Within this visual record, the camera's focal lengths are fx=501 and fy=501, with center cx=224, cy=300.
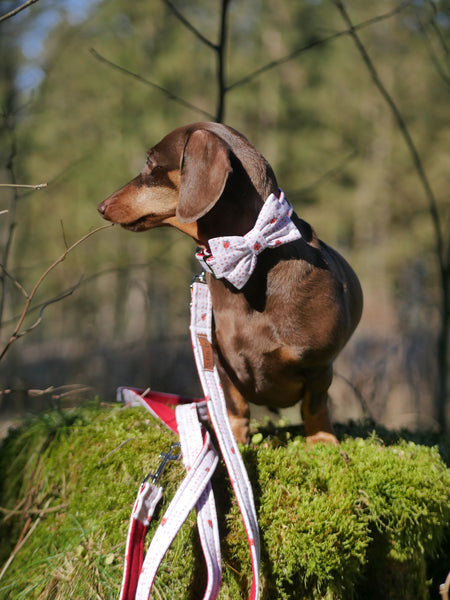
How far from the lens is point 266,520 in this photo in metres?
2.28

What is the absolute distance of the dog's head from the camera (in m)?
2.28

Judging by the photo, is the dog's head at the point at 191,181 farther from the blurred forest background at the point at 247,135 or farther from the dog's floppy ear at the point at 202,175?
the blurred forest background at the point at 247,135

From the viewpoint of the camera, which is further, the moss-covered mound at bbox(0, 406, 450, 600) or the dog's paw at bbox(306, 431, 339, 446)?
the dog's paw at bbox(306, 431, 339, 446)

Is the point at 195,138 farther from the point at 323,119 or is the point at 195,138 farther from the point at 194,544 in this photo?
the point at 323,119

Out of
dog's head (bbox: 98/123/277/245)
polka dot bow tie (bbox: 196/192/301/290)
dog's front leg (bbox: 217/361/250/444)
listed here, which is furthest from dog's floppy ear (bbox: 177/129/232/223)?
dog's front leg (bbox: 217/361/250/444)

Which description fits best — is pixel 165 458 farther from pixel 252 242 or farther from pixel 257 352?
pixel 252 242

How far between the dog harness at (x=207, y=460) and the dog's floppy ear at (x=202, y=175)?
179mm

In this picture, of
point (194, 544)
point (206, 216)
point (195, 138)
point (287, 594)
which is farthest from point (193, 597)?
point (195, 138)

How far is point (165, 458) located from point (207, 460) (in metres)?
0.23

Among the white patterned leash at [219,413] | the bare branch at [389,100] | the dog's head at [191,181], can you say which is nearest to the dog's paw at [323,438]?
the white patterned leash at [219,413]

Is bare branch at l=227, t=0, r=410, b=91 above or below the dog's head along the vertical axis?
above

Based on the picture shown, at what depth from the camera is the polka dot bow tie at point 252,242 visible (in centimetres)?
233

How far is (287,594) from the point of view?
217 cm

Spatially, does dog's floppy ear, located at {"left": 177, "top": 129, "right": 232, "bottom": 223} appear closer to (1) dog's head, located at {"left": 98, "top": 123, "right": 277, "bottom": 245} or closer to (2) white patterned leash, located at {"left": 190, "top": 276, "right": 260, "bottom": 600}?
(1) dog's head, located at {"left": 98, "top": 123, "right": 277, "bottom": 245}
